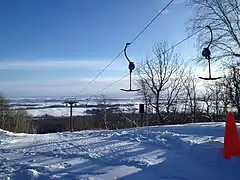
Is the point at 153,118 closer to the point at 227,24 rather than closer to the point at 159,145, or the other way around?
the point at 227,24

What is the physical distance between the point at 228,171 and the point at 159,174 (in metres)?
1.00

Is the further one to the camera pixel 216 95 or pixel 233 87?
pixel 216 95

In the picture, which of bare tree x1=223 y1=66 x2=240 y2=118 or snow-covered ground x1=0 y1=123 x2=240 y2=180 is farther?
bare tree x1=223 y1=66 x2=240 y2=118

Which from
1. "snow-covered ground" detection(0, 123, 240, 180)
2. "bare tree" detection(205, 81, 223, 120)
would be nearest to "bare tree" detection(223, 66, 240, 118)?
"bare tree" detection(205, 81, 223, 120)

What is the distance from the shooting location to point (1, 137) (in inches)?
385

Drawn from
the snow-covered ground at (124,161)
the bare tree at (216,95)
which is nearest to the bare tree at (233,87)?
the bare tree at (216,95)

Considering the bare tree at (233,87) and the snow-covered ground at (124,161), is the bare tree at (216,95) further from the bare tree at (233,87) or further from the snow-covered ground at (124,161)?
the snow-covered ground at (124,161)

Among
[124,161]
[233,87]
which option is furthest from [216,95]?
[124,161]

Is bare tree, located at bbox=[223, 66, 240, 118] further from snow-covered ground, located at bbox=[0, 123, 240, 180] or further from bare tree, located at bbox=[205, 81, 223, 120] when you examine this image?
snow-covered ground, located at bbox=[0, 123, 240, 180]

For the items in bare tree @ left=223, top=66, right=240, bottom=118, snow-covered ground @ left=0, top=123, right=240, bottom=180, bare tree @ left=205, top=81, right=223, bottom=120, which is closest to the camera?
snow-covered ground @ left=0, top=123, right=240, bottom=180

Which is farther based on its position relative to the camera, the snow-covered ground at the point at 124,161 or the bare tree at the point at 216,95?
the bare tree at the point at 216,95

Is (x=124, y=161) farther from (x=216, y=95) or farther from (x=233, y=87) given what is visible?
(x=216, y=95)

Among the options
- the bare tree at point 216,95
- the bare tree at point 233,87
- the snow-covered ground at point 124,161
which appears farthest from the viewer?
the bare tree at point 216,95

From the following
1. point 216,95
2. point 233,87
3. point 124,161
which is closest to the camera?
point 124,161
